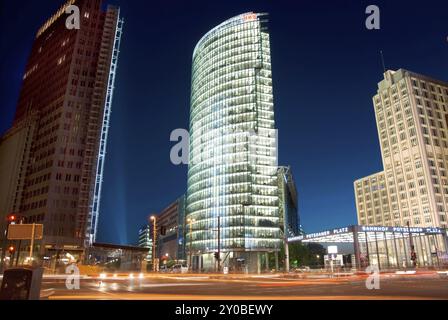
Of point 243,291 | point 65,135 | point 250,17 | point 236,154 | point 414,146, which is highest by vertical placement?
point 250,17

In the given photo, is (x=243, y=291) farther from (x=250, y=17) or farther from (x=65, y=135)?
(x=250, y=17)

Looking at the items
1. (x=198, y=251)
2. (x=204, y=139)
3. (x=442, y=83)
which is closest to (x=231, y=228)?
(x=198, y=251)

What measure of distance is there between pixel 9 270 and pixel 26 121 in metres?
129

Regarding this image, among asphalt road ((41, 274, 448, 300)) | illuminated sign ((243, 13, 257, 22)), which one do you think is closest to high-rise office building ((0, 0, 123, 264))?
illuminated sign ((243, 13, 257, 22))

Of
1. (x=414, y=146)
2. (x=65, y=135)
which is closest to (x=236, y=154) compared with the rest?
(x=65, y=135)

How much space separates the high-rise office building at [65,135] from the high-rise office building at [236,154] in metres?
35.6

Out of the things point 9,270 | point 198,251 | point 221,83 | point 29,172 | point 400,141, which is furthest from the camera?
point 400,141

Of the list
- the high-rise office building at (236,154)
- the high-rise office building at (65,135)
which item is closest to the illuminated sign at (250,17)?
the high-rise office building at (236,154)

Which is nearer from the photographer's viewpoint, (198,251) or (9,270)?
(9,270)

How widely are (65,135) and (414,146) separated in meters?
124

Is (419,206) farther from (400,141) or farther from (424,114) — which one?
(424,114)

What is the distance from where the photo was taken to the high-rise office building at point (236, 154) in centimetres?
12038

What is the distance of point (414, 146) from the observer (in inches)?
5379
